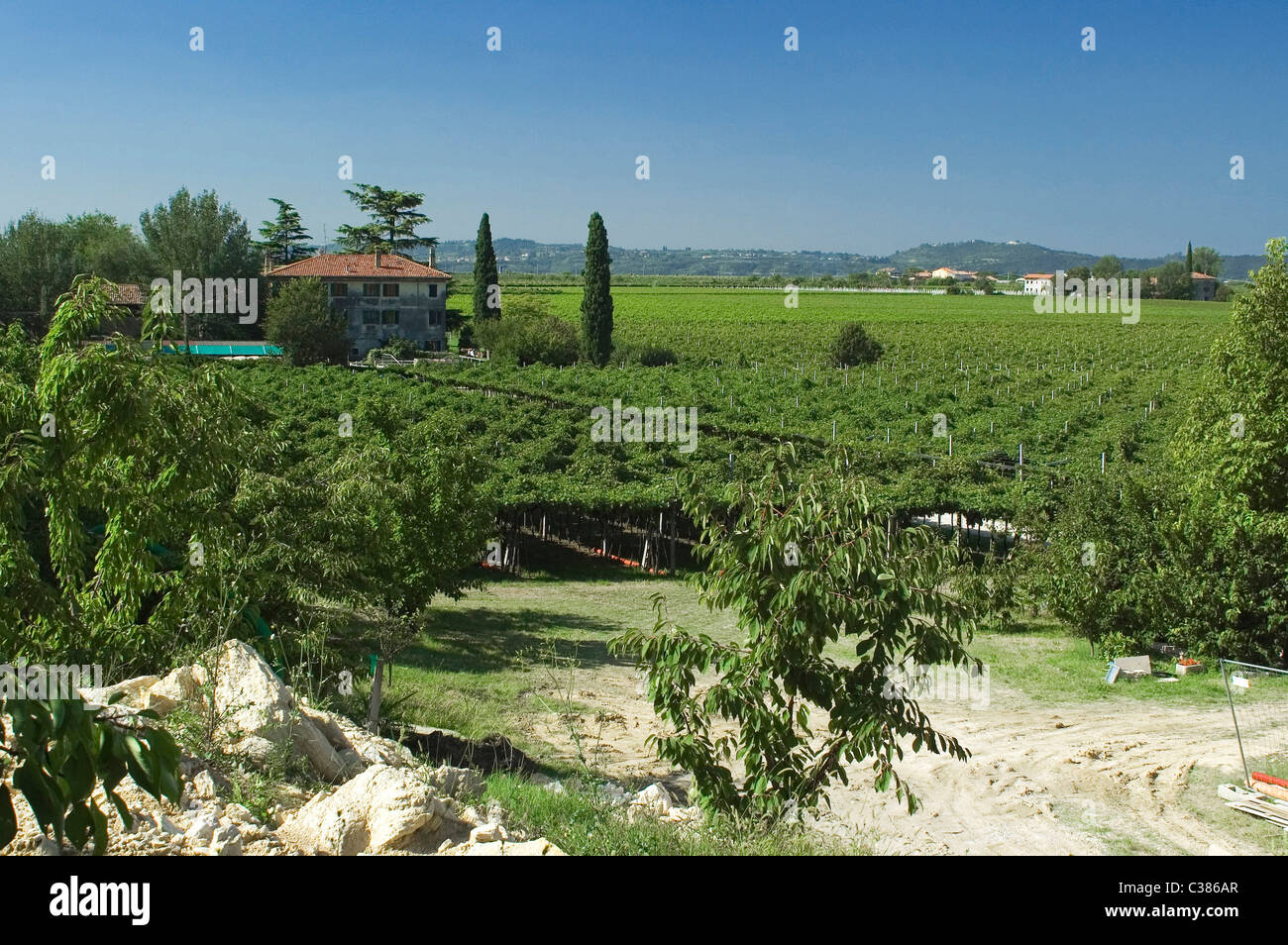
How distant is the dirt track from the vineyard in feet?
17.1

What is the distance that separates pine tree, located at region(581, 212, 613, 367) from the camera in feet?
193

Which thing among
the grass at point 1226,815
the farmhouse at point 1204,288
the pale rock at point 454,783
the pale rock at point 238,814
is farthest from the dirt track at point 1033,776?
the farmhouse at point 1204,288

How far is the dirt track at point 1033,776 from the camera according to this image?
1045cm

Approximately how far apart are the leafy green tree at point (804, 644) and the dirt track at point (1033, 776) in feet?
4.38

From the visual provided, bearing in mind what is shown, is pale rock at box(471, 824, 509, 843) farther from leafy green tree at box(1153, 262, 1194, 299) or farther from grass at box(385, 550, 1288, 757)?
leafy green tree at box(1153, 262, 1194, 299)

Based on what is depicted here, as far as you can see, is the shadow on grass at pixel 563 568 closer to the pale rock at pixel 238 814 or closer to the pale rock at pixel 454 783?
the pale rock at pixel 454 783

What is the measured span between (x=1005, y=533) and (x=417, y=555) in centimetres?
2010

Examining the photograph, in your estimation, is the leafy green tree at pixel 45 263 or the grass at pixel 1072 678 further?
the leafy green tree at pixel 45 263

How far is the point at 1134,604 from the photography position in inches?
757

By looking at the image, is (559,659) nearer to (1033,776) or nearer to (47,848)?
(1033,776)

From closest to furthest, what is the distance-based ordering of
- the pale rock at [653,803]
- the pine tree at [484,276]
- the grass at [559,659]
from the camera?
the pale rock at [653,803]
the grass at [559,659]
the pine tree at [484,276]

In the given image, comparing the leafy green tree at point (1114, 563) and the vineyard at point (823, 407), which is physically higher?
the vineyard at point (823, 407)
